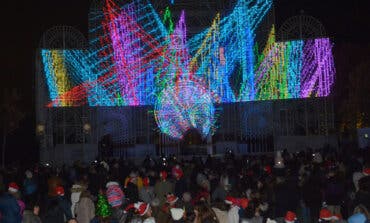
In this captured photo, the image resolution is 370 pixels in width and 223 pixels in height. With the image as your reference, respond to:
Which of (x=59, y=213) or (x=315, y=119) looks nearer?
(x=59, y=213)

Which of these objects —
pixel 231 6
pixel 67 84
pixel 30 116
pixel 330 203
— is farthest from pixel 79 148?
pixel 330 203

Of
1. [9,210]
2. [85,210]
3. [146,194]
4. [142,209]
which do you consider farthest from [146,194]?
[142,209]

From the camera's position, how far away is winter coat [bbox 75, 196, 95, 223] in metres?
13.7

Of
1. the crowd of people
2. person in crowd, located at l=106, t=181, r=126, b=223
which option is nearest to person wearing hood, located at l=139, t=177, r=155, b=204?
the crowd of people

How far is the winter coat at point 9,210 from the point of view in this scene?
1240 cm

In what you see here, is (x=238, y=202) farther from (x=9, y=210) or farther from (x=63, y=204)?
(x=63, y=204)

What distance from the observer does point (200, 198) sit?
1147 cm

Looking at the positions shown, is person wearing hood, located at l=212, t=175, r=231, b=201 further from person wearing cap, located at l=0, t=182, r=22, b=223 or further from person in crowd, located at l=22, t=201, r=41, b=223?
person wearing cap, located at l=0, t=182, r=22, b=223

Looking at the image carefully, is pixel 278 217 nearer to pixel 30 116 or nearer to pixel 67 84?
pixel 67 84

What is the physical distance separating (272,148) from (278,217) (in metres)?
25.5

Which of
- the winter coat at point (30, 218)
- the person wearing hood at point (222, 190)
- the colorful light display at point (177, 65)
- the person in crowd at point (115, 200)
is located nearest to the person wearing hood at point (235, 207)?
the person in crowd at point (115, 200)

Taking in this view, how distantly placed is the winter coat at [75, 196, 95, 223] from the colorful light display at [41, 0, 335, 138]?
24.9m

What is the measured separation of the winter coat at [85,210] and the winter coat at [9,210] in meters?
1.49

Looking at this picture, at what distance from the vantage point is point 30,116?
55.7 meters
